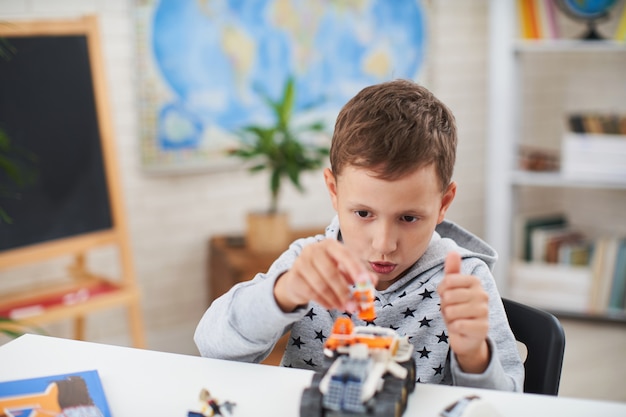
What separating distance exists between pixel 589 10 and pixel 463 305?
2.66 m

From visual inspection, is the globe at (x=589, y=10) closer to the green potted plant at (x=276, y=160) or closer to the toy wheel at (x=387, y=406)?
the green potted plant at (x=276, y=160)

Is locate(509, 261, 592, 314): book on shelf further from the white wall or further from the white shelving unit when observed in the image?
the white wall

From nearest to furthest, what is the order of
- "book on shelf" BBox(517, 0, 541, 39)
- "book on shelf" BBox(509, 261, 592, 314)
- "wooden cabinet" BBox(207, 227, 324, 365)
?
"wooden cabinet" BBox(207, 227, 324, 365) < "book on shelf" BBox(517, 0, 541, 39) < "book on shelf" BBox(509, 261, 592, 314)

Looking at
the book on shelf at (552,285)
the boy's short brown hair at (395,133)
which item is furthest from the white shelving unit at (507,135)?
the boy's short brown hair at (395,133)

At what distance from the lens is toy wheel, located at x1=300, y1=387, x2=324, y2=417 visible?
35.4 inches

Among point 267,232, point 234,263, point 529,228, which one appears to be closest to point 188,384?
point 234,263

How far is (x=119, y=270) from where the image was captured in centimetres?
307

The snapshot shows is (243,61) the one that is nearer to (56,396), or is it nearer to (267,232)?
(267,232)

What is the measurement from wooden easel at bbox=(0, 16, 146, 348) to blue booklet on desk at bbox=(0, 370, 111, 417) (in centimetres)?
131

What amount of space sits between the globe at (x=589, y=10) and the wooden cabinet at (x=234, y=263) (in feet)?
4.79

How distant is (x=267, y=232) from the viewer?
299 cm

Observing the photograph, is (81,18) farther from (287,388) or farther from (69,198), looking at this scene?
(287,388)

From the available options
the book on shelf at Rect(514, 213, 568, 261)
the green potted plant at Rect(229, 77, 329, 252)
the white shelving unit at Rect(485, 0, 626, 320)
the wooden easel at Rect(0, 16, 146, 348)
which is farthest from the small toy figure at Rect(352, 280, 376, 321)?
the book on shelf at Rect(514, 213, 568, 261)

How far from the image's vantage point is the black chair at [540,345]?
119cm
